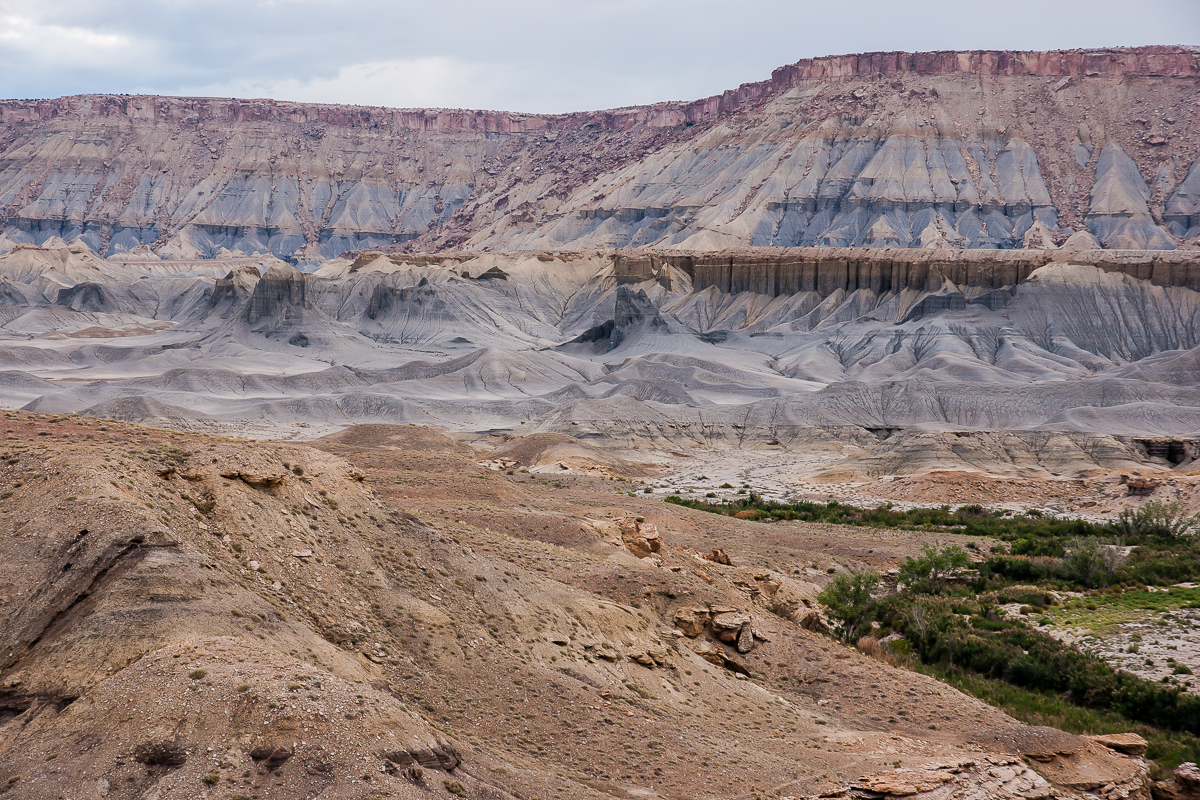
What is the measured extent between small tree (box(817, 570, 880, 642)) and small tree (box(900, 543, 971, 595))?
3624 mm

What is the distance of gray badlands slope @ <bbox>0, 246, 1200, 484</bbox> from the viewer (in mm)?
65500

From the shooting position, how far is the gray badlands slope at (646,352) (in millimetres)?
65500

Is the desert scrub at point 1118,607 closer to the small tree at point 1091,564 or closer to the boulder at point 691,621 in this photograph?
the small tree at point 1091,564

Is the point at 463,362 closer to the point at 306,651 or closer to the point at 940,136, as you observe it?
the point at 306,651

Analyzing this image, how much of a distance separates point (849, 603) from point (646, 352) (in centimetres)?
7123

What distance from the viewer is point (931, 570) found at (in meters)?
31.0

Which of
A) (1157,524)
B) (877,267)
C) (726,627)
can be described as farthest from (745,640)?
(877,267)

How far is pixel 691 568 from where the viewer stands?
23.5 metres

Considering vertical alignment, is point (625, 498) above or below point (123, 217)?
below

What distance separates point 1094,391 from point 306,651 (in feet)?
216

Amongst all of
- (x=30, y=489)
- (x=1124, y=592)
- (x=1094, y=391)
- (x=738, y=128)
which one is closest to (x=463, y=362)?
(x=1094, y=391)

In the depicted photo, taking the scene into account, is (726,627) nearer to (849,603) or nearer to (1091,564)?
(849,603)

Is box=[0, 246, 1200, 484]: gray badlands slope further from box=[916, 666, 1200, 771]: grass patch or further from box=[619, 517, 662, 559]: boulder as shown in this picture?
box=[916, 666, 1200, 771]: grass patch

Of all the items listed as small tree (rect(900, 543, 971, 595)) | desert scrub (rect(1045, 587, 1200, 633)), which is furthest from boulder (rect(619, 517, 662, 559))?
desert scrub (rect(1045, 587, 1200, 633))
